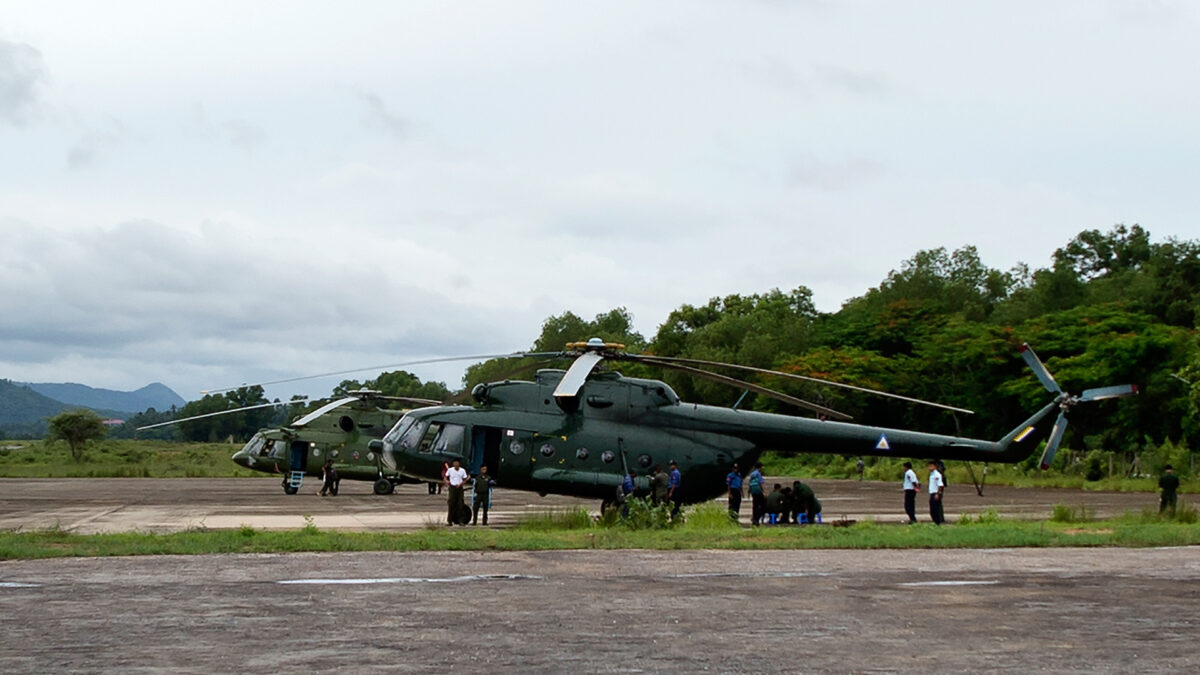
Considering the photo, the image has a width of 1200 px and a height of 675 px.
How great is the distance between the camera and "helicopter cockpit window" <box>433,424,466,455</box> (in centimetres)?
2608

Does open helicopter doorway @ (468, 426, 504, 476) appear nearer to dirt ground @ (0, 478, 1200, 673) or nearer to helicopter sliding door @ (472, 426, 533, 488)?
helicopter sliding door @ (472, 426, 533, 488)

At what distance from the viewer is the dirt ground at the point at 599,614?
9242 millimetres

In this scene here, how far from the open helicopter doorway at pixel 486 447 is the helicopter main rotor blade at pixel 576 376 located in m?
2.89

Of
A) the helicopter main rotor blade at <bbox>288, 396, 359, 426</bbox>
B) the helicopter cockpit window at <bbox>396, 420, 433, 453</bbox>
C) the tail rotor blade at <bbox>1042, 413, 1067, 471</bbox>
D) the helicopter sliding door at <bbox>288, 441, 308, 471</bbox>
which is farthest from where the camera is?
the helicopter sliding door at <bbox>288, 441, 308, 471</bbox>

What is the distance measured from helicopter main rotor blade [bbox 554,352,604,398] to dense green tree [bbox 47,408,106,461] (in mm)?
77222

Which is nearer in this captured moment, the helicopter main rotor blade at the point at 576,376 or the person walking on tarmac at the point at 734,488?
the helicopter main rotor blade at the point at 576,376

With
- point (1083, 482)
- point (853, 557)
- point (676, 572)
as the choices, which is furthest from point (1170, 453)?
point (676, 572)

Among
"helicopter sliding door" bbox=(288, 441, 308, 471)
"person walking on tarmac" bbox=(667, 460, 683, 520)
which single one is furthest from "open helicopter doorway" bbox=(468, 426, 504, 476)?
"helicopter sliding door" bbox=(288, 441, 308, 471)

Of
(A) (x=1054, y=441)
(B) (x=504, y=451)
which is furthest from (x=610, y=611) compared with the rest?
(A) (x=1054, y=441)

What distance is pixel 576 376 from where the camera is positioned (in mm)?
23344

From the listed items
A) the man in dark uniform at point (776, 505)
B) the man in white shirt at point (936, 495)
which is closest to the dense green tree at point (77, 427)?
the man in dark uniform at point (776, 505)

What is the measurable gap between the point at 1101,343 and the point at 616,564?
5225 centimetres

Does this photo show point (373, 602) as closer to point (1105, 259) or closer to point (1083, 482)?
point (1083, 482)

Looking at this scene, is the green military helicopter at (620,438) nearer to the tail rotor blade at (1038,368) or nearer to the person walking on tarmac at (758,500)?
the tail rotor blade at (1038,368)
